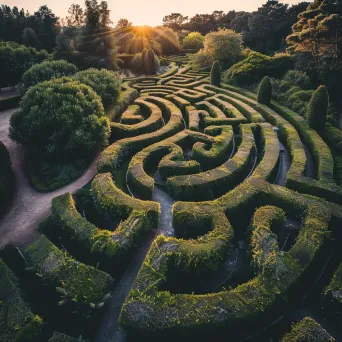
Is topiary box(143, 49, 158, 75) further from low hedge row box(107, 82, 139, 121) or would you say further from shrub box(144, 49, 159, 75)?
low hedge row box(107, 82, 139, 121)

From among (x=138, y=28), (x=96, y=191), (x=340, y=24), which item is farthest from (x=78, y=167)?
(x=138, y=28)

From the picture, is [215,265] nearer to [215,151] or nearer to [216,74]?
[215,151]

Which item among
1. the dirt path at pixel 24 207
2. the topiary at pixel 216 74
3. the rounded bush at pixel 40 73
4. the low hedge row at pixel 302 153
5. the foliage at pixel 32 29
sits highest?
the foliage at pixel 32 29

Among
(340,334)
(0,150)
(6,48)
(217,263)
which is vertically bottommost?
(340,334)

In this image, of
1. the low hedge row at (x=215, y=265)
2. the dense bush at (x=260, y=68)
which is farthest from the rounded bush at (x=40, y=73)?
the low hedge row at (x=215, y=265)

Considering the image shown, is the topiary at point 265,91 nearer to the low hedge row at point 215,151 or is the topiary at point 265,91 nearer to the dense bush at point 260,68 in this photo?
the dense bush at point 260,68

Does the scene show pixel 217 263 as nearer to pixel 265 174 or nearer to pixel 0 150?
pixel 265 174

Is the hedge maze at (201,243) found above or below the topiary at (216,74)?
below
